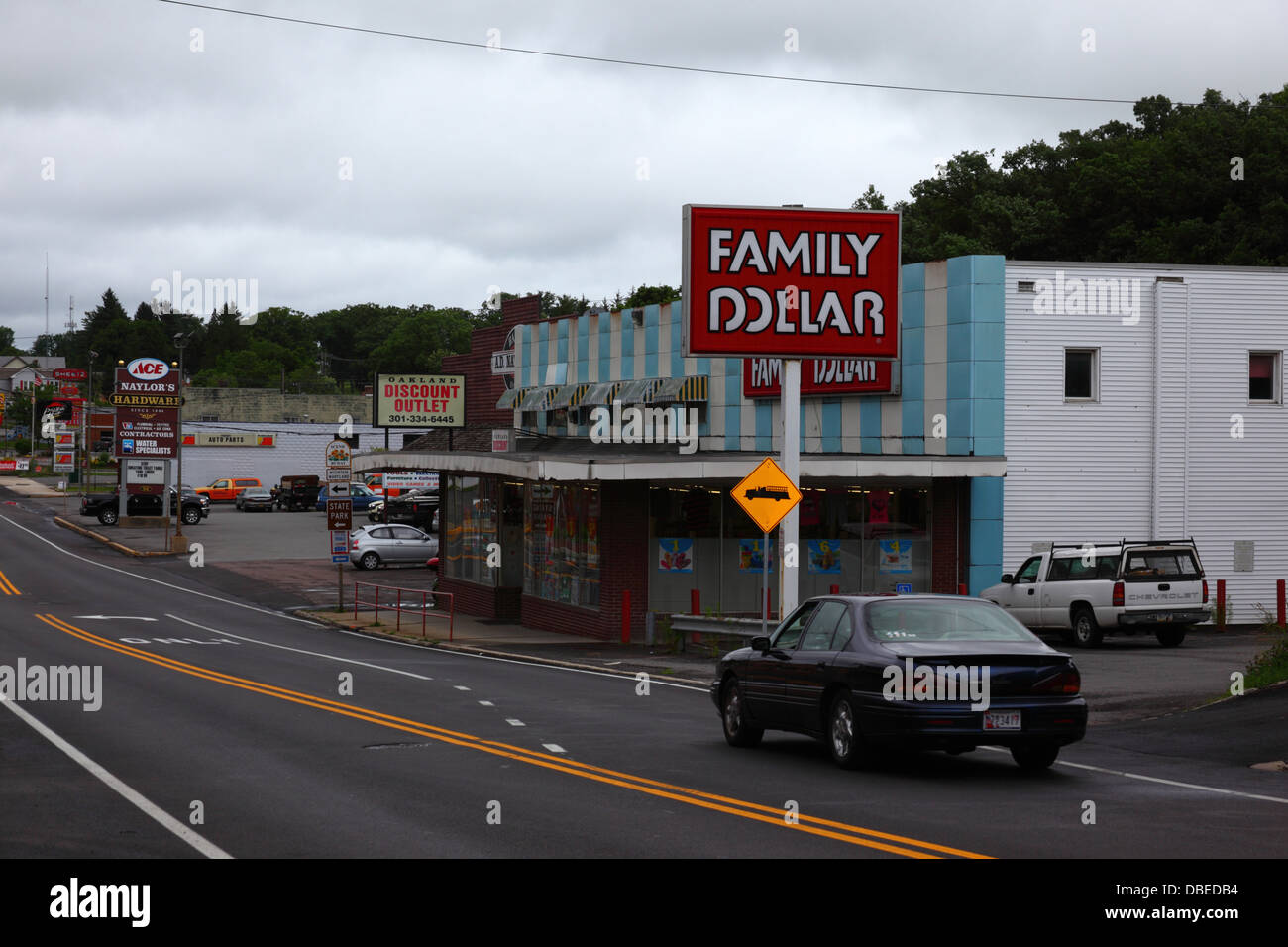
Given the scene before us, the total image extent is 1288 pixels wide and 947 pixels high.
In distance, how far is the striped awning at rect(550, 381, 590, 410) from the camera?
1594 inches

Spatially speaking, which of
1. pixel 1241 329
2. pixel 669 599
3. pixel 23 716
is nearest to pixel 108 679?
pixel 23 716

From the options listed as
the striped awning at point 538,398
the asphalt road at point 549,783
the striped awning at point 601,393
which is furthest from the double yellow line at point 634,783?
the striped awning at point 538,398

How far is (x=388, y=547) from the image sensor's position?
53.1 meters

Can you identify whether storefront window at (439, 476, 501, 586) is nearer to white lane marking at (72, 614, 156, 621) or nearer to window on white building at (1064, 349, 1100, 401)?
white lane marking at (72, 614, 156, 621)

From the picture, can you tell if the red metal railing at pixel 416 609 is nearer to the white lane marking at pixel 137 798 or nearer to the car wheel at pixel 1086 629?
the car wheel at pixel 1086 629

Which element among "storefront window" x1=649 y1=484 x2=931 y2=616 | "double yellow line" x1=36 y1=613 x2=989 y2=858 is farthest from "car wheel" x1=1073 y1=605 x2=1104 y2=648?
"double yellow line" x1=36 y1=613 x2=989 y2=858

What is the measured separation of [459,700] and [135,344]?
7035 inches

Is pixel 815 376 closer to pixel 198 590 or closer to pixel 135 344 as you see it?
pixel 198 590

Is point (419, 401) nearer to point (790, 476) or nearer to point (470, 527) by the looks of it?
point (470, 527)

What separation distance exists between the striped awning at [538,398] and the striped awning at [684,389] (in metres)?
6.94

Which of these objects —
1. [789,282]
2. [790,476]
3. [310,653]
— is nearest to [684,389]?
[310,653]

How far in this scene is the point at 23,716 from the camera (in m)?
17.6

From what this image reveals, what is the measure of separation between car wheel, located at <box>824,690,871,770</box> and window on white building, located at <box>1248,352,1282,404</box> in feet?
68.8

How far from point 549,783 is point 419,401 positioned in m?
31.7
